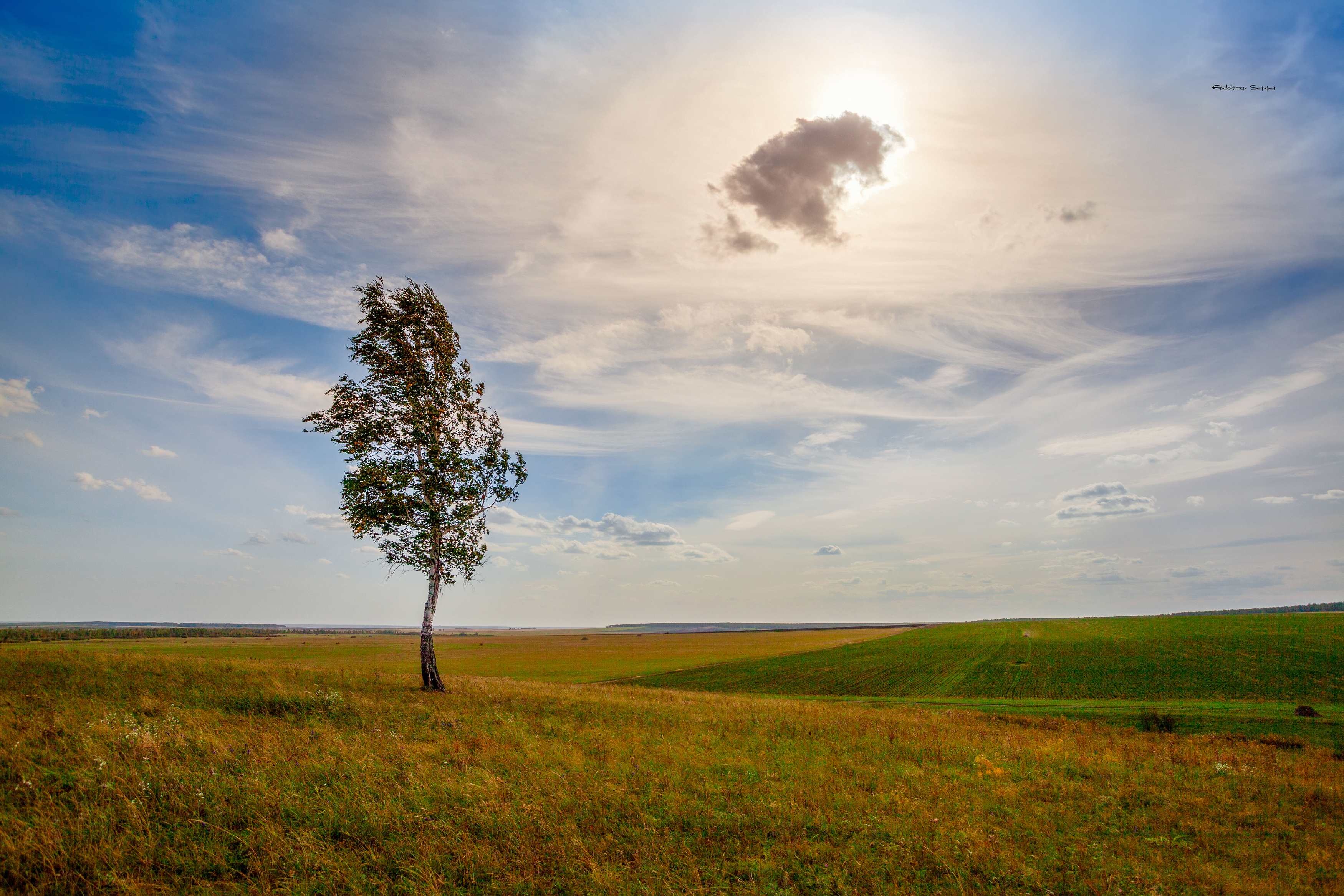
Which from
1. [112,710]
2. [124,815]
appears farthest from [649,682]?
[124,815]

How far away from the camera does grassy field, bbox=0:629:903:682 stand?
217 feet

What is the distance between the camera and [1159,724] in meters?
27.6

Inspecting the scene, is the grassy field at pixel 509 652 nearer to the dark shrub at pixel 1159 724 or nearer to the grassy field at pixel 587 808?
the grassy field at pixel 587 808

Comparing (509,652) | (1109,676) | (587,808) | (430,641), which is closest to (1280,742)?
(587,808)

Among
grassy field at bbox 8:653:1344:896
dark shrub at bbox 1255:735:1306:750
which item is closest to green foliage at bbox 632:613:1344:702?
dark shrub at bbox 1255:735:1306:750

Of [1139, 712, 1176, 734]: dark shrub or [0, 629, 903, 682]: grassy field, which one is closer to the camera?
[1139, 712, 1176, 734]: dark shrub

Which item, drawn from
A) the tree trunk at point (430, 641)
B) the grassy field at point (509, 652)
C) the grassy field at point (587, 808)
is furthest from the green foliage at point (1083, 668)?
the grassy field at point (587, 808)

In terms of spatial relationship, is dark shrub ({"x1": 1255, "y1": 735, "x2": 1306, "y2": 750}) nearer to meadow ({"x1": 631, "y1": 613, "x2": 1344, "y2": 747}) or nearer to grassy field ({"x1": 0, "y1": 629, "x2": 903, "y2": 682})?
meadow ({"x1": 631, "y1": 613, "x2": 1344, "y2": 747})

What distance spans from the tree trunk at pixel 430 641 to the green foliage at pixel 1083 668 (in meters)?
36.3

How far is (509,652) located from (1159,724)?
114m

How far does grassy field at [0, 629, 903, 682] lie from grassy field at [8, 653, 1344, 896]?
1418 centimetres

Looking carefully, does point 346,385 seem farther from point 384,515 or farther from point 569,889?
point 569,889

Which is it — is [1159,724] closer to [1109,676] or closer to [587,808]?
[1109,676]

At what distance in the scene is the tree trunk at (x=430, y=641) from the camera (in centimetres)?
2047
